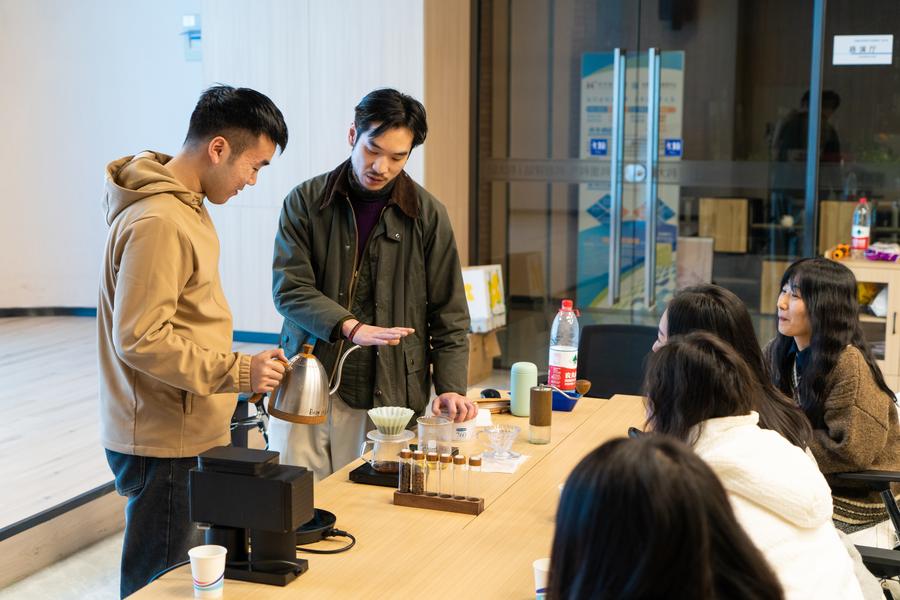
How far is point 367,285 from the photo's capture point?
291 cm

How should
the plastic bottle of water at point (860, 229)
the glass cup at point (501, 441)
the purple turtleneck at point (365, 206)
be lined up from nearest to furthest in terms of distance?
the glass cup at point (501, 441), the purple turtleneck at point (365, 206), the plastic bottle of water at point (860, 229)

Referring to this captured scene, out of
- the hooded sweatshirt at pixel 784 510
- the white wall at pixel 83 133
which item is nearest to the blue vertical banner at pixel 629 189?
the white wall at pixel 83 133

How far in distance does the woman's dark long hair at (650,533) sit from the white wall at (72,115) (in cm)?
705

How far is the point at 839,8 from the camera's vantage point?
5.56 metres

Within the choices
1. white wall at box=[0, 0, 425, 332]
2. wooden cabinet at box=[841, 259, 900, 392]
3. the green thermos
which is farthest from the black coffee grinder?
white wall at box=[0, 0, 425, 332]

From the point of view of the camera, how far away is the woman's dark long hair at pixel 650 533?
3.65 feet

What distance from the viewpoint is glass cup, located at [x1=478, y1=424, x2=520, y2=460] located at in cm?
267

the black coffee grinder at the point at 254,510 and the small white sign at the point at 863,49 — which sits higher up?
the small white sign at the point at 863,49

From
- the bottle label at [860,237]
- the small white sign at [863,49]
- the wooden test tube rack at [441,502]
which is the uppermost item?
the small white sign at [863,49]

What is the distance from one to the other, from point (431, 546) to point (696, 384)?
2.12 feet

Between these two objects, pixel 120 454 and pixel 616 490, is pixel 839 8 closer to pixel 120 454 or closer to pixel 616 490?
pixel 120 454

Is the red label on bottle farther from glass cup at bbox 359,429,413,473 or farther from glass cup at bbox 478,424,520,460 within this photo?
glass cup at bbox 359,429,413,473

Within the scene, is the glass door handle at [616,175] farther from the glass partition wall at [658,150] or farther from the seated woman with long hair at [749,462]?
the seated woman with long hair at [749,462]

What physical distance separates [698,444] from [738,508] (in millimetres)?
156
